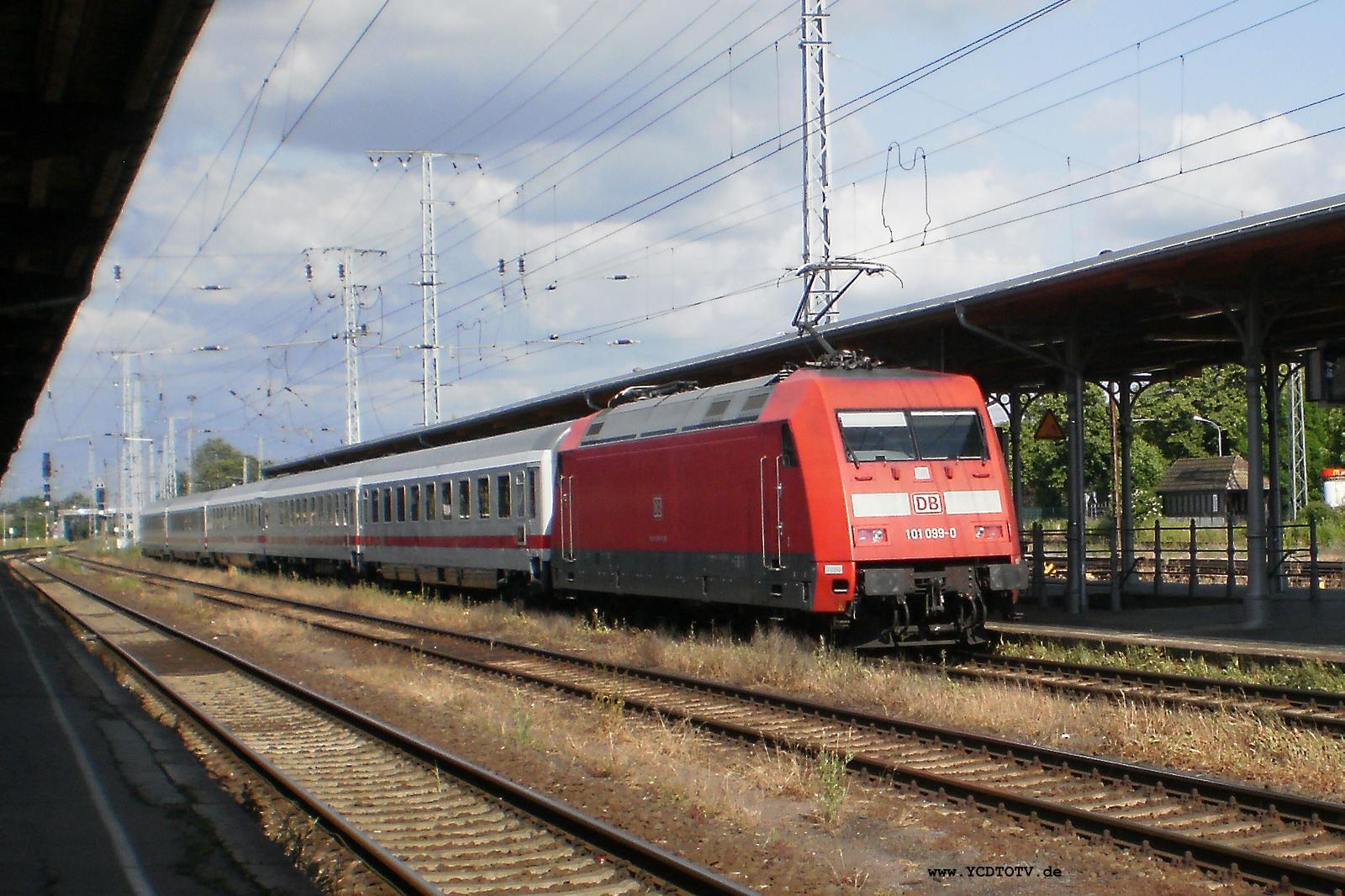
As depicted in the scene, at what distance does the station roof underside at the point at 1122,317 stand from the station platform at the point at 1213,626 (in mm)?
3696

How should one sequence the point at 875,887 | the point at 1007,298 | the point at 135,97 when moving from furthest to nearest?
the point at 1007,298
the point at 135,97
the point at 875,887

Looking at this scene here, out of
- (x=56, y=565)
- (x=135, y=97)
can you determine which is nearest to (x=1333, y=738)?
(x=135, y=97)

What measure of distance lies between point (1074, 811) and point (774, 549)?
7196mm

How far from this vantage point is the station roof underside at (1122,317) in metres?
14.6

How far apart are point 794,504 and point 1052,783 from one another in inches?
227

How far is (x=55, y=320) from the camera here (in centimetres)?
1812

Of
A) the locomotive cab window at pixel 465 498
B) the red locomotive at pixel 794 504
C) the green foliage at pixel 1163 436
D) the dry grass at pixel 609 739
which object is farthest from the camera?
the green foliage at pixel 1163 436

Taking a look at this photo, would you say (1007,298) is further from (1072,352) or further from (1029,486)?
(1029,486)

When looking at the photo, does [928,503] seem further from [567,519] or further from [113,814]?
[113,814]

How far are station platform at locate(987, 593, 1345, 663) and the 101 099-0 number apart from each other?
→ 246cm

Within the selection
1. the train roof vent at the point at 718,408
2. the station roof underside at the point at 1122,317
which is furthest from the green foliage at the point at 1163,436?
the train roof vent at the point at 718,408

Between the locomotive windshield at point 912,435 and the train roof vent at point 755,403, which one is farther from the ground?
the train roof vent at point 755,403

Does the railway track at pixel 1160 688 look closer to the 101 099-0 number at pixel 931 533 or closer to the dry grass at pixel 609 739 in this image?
the 101 099-0 number at pixel 931 533

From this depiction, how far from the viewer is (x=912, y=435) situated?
586 inches
